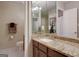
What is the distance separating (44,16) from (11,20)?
773mm

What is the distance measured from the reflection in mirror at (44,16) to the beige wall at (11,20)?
0.30 m

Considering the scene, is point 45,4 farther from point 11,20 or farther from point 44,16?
point 11,20

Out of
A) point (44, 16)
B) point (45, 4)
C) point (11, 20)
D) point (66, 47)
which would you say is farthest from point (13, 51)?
→ point (66, 47)

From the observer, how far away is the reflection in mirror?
241 cm

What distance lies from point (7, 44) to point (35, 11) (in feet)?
3.42

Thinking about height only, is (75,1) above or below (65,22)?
above

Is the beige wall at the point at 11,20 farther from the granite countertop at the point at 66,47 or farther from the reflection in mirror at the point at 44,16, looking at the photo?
the granite countertop at the point at 66,47

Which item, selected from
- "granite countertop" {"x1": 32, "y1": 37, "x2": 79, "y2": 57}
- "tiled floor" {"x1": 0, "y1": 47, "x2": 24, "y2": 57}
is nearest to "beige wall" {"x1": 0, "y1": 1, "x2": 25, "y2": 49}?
"tiled floor" {"x1": 0, "y1": 47, "x2": 24, "y2": 57}

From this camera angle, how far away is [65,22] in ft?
6.52

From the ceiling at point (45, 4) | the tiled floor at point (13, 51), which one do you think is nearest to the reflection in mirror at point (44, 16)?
the ceiling at point (45, 4)

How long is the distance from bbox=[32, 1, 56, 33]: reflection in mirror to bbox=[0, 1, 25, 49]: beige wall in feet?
0.99

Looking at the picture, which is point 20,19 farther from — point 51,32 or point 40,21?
point 51,32

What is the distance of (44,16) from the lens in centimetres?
266

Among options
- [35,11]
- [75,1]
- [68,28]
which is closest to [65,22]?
[68,28]
